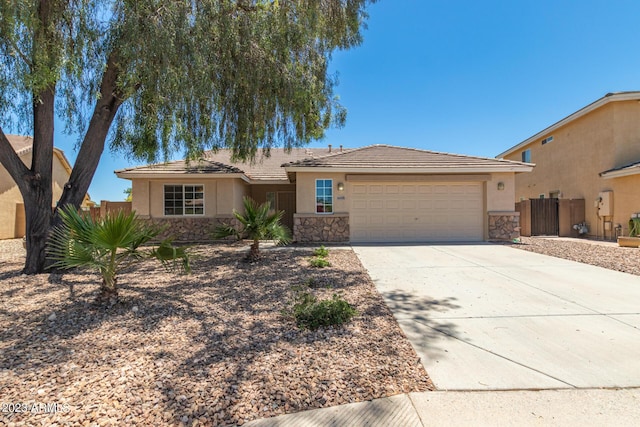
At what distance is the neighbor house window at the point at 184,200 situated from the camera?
12914 millimetres

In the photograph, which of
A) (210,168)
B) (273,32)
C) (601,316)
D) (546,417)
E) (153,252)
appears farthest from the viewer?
(210,168)

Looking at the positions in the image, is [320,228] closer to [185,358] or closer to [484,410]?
[185,358]

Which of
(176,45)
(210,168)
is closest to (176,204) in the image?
(210,168)

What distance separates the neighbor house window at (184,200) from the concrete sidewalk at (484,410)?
39.1 ft

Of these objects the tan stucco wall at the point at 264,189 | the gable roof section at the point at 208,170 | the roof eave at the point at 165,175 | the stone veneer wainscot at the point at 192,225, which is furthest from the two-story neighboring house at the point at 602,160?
the stone veneer wainscot at the point at 192,225

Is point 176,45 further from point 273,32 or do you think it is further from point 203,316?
point 203,316

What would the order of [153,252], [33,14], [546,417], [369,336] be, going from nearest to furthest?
[546,417] → [369,336] → [153,252] → [33,14]

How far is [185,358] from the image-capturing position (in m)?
3.10

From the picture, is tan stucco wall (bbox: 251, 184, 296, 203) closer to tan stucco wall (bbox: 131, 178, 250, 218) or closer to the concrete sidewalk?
tan stucco wall (bbox: 131, 178, 250, 218)

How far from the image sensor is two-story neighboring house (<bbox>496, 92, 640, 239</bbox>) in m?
12.9

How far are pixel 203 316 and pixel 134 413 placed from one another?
Result: 2000 mm

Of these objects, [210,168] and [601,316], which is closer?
[601,316]

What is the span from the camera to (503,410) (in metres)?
2.35

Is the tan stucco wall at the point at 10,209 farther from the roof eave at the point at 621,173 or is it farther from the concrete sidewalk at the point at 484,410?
the roof eave at the point at 621,173
